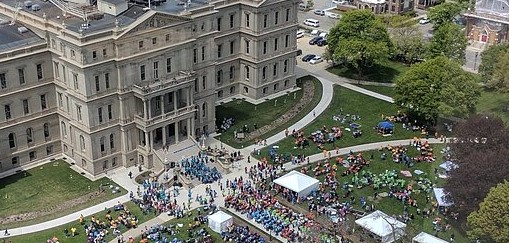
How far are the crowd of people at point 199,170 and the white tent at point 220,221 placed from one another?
1067 cm

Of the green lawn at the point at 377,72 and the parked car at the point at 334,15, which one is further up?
the parked car at the point at 334,15

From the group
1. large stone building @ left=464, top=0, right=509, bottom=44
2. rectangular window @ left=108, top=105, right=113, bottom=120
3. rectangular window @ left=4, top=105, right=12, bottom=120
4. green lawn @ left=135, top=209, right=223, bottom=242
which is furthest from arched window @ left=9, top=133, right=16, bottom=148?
large stone building @ left=464, top=0, right=509, bottom=44

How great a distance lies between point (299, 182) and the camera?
3132 inches

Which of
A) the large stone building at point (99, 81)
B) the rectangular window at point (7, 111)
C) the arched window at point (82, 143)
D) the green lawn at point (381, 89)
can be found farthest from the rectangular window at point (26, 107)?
the green lawn at point (381, 89)

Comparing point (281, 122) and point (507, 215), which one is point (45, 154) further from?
point (507, 215)

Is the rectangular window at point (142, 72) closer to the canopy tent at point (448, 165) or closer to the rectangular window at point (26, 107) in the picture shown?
the rectangular window at point (26, 107)

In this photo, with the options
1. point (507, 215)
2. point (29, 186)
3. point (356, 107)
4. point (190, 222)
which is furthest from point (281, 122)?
point (507, 215)

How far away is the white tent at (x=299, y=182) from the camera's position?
78.8 metres

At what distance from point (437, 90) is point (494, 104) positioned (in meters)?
14.1

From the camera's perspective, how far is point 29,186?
82.5 m

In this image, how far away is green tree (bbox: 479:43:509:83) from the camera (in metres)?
108

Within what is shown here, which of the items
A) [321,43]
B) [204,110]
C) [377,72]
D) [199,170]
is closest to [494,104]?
[377,72]

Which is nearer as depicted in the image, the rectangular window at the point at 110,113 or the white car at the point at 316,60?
the rectangular window at the point at 110,113

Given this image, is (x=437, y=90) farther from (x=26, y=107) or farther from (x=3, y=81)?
(x=3, y=81)
